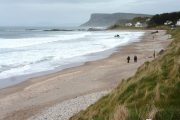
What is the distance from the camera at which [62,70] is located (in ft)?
94.5

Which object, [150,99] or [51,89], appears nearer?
[150,99]

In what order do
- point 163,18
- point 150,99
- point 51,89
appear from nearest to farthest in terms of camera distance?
point 150,99 → point 51,89 → point 163,18

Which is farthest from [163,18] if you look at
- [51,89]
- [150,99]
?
[150,99]

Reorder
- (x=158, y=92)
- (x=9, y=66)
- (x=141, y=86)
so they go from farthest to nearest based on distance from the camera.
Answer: (x=9, y=66) < (x=141, y=86) < (x=158, y=92)

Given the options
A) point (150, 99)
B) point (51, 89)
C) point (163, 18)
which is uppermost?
point (150, 99)

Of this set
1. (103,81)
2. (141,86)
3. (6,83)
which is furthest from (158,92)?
(6,83)

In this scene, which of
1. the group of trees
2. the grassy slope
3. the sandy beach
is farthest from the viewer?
the group of trees

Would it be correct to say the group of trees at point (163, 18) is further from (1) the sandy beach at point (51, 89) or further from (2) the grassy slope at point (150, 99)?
(2) the grassy slope at point (150, 99)

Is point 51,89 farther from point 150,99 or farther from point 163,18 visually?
point 163,18

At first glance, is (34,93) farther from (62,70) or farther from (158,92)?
(158,92)

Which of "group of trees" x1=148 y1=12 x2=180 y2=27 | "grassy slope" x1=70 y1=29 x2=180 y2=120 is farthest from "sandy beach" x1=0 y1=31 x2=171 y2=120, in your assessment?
"group of trees" x1=148 y1=12 x2=180 y2=27

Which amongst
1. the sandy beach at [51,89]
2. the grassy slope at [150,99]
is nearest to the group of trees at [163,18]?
the sandy beach at [51,89]

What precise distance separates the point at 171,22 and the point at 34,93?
12089 centimetres

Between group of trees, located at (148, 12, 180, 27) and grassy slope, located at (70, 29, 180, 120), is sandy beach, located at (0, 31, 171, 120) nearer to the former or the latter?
grassy slope, located at (70, 29, 180, 120)
